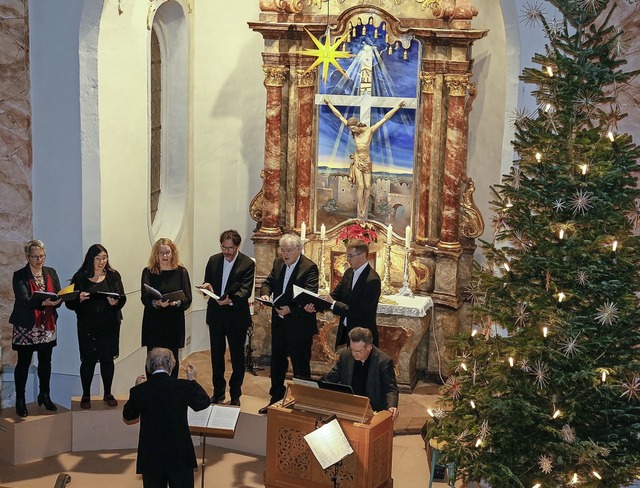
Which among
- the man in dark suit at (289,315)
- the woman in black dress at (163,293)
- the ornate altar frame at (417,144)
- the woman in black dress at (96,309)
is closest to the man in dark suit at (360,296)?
the man in dark suit at (289,315)

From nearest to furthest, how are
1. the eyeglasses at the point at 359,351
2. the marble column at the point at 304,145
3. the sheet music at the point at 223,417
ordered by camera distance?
1. the sheet music at the point at 223,417
2. the eyeglasses at the point at 359,351
3. the marble column at the point at 304,145

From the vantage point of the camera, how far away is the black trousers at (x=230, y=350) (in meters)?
9.36

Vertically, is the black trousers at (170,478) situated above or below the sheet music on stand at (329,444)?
below

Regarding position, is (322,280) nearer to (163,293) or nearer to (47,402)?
(163,293)

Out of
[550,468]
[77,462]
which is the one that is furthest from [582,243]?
[77,462]

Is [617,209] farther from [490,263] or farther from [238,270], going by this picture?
[238,270]

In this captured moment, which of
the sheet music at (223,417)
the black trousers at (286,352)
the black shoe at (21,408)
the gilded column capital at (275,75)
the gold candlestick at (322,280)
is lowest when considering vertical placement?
the black shoe at (21,408)

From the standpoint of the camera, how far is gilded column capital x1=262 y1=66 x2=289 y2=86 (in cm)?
1186

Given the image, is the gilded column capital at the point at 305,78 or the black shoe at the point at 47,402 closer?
the black shoe at the point at 47,402

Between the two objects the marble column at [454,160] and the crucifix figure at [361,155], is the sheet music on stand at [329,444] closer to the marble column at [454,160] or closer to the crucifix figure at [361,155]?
the marble column at [454,160]

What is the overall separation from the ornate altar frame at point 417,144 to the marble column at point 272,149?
1 cm

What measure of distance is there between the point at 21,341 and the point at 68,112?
236 centimetres

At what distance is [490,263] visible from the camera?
6844mm

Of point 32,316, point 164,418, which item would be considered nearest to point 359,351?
point 164,418
